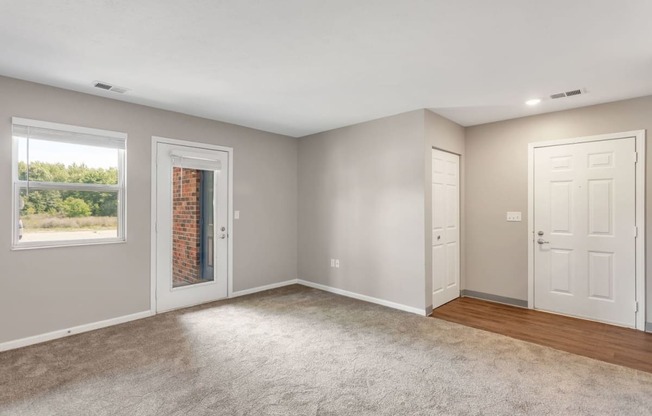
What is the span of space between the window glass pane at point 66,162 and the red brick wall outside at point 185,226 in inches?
28.4

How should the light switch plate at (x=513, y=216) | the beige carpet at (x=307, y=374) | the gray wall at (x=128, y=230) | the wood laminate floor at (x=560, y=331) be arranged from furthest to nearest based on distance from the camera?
the light switch plate at (x=513, y=216), the gray wall at (x=128, y=230), the wood laminate floor at (x=560, y=331), the beige carpet at (x=307, y=374)

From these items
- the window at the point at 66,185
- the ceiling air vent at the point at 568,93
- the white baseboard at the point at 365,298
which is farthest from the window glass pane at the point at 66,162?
the ceiling air vent at the point at 568,93

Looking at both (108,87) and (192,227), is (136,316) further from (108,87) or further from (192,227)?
(108,87)

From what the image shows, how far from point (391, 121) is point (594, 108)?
2.29 meters

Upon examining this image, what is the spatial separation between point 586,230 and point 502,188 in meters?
1.06

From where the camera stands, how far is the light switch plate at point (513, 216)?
4.43 metres

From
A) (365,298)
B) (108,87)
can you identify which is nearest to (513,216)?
(365,298)

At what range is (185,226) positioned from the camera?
14.4 feet

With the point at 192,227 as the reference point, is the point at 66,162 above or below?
above

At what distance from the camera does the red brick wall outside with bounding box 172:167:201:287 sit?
4.25 meters

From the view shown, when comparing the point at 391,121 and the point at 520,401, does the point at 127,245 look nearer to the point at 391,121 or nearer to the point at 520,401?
the point at 391,121

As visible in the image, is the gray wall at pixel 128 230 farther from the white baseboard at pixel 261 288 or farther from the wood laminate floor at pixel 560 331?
the wood laminate floor at pixel 560 331

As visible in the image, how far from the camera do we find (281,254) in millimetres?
5465

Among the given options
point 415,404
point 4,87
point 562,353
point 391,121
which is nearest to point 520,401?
point 415,404
